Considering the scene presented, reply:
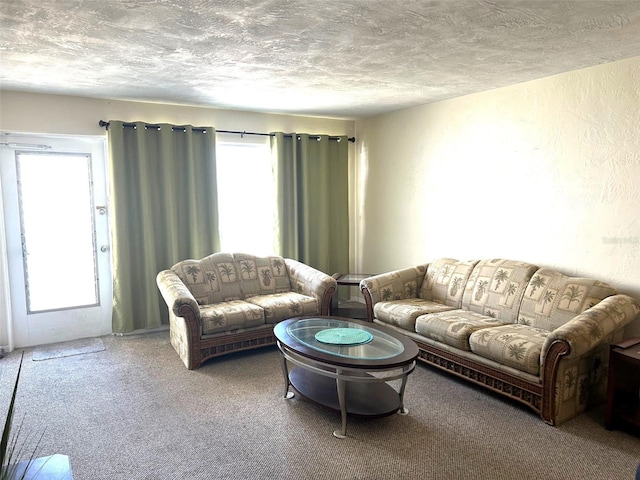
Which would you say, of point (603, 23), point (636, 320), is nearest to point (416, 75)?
point (603, 23)

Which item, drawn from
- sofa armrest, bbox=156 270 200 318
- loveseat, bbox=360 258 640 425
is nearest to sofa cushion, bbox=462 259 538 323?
loveseat, bbox=360 258 640 425

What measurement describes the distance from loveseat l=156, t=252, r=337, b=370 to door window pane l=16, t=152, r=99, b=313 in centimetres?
94

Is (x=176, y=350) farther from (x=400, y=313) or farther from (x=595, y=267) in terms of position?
(x=595, y=267)

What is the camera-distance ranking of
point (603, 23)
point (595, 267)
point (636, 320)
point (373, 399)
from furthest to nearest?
point (595, 267) < point (636, 320) < point (373, 399) < point (603, 23)

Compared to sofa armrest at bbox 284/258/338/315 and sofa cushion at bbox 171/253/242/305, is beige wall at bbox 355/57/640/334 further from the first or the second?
sofa cushion at bbox 171/253/242/305

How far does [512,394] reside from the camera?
305 centimetres

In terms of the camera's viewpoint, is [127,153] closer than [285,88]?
No

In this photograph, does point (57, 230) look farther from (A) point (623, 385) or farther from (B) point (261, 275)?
(A) point (623, 385)

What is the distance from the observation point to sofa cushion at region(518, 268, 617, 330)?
126 inches

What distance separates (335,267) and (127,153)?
9.31ft

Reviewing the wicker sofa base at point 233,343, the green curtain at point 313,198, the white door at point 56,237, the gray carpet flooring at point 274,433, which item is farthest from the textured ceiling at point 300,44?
the gray carpet flooring at point 274,433

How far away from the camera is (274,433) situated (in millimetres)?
2760

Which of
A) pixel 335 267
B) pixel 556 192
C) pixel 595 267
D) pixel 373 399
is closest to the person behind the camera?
pixel 373 399

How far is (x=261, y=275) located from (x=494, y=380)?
2.55m
